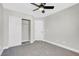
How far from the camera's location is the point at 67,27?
341 centimetres

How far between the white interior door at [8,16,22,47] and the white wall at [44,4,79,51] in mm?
2496

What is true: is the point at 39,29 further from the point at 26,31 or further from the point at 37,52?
the point at 37,52

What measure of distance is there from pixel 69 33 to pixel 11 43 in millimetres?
3402

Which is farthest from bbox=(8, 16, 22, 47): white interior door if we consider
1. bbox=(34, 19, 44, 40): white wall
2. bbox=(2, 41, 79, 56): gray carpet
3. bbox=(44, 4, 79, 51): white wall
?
bbox=(44, 4, 79, 51): white wall

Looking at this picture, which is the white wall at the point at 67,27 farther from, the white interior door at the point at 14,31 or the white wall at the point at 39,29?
the white interior door at the point at 14,31

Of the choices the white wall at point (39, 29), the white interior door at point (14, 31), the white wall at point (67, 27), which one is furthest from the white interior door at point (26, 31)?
the white wall at point (67, 27)

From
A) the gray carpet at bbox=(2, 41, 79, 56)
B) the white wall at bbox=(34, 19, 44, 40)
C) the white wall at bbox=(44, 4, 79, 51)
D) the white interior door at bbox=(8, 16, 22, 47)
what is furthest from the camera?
the white wall at bbox=(34, 19, 44, 40)

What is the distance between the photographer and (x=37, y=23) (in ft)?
19.7

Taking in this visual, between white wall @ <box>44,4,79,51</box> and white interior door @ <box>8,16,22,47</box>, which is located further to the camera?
white interior door @ <box>8,16,22,47</box>

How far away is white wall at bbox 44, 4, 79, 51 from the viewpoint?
2.98 metres

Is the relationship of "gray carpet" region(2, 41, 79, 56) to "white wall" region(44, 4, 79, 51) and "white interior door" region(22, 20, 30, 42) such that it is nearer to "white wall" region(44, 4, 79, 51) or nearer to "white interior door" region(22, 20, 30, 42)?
"white wall" region(44, 4, 79, 51)

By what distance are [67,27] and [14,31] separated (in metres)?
3.15

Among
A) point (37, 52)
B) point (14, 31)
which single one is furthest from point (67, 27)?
point (14, 31)

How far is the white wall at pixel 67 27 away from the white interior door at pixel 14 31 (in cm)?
250
